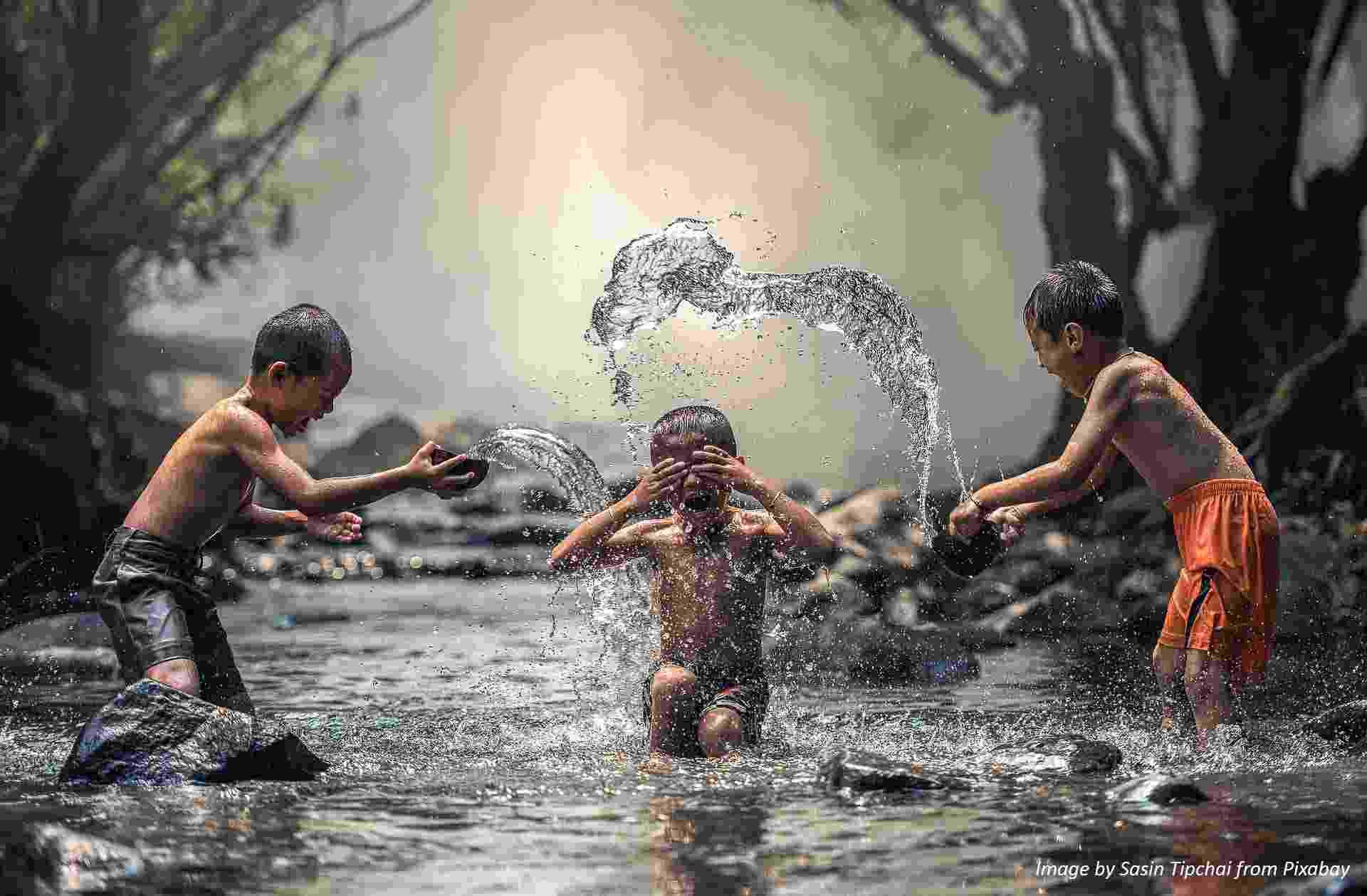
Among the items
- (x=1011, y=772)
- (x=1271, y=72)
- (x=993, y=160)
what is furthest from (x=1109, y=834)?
(x=993, y=160)

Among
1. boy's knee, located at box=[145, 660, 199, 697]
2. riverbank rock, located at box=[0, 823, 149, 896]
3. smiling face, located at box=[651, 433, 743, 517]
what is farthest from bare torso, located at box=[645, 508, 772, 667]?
riverbank rock, located at box=[0, 823, 149, 896]

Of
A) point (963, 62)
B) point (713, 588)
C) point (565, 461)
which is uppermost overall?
point (963, 62)

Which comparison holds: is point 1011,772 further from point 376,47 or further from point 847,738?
point 376,47

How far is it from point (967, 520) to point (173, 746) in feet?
7.20

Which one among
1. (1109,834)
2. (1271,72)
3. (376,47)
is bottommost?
(1109,834)

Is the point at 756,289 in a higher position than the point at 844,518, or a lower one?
higher

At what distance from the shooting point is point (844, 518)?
10633 mm

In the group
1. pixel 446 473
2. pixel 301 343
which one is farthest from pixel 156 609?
pixel 446 473

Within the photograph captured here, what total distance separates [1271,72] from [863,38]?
5.33 metres

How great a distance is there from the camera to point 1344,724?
4.33 metres

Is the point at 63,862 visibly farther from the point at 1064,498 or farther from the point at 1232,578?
the point at 1232,578

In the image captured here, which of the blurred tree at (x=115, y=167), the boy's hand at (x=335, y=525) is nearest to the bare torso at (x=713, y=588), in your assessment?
the boy's hand at (x=335, y=525)

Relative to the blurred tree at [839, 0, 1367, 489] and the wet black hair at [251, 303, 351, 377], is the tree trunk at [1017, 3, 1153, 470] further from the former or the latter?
the wet black hair at [251, 303, 351, 377]

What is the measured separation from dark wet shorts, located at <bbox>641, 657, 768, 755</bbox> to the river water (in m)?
0.11
